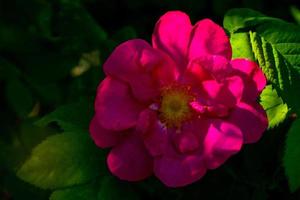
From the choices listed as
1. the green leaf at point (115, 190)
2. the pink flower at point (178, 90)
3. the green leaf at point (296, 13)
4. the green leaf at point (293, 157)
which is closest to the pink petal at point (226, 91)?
the pink flower at point (178, 90)

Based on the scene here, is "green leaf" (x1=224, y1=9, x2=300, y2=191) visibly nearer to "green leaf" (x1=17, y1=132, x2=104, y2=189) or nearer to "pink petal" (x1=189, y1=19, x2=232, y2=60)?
"pink petal" (x1=189, y1=19, x2=232, y2=60)

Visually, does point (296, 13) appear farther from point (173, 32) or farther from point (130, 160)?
point (130, 160)

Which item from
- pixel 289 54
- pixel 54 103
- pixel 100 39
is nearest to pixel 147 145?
pixel 289 54

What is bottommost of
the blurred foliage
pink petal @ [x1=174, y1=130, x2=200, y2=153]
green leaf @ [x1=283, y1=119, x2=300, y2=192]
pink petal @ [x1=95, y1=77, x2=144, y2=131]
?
the blurred foliage

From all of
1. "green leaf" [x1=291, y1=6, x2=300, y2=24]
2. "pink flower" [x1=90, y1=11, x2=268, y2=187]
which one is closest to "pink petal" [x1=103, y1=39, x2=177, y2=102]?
"pink flower" [x1=90, y1=11, x2=268, y2=187]

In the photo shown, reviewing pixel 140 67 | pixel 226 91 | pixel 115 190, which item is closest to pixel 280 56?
pixel 226 91

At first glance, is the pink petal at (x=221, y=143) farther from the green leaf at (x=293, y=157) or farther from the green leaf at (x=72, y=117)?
the green leaf at (x=72, y=117)

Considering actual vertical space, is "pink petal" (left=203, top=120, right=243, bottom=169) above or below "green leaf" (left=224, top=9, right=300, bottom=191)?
below
